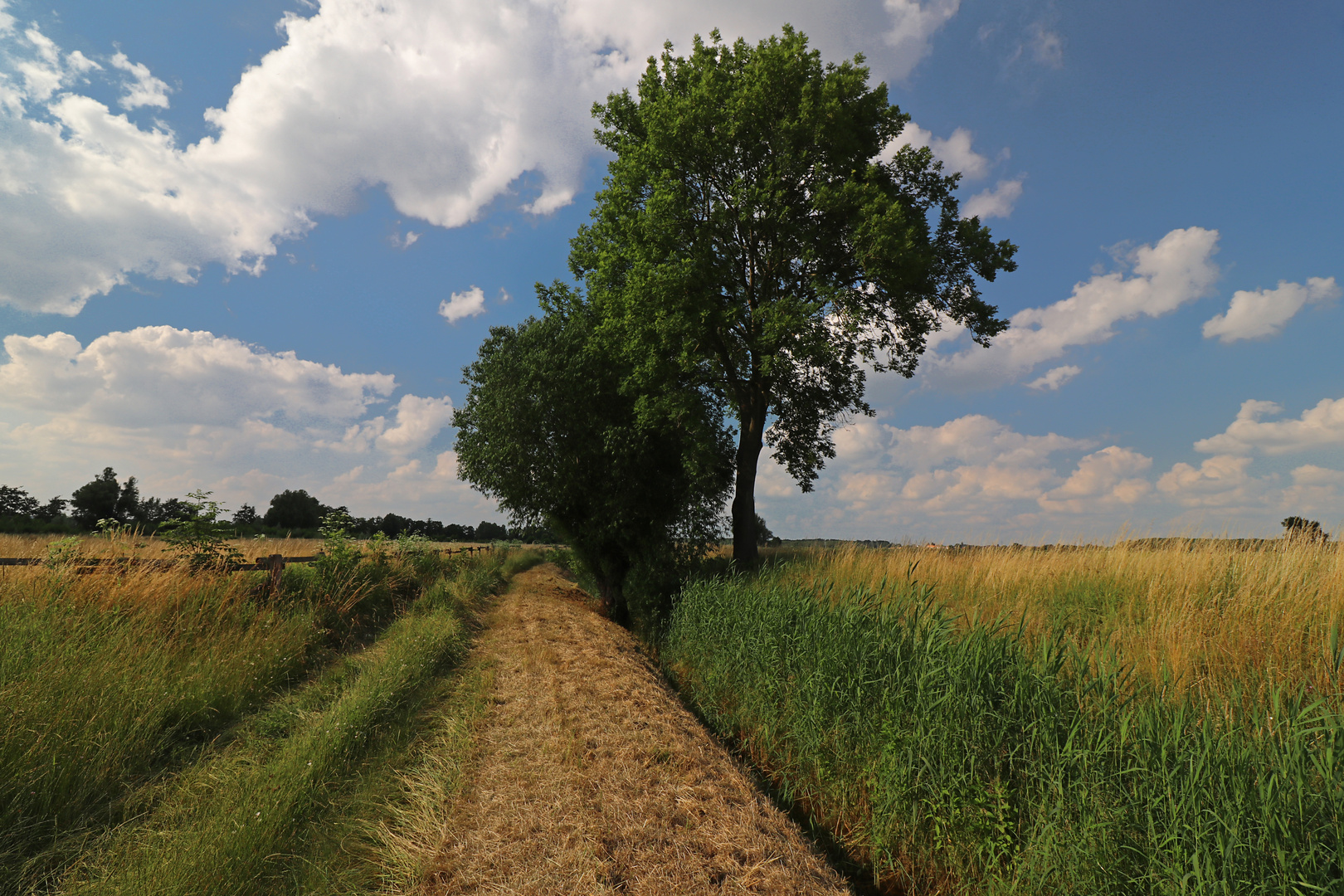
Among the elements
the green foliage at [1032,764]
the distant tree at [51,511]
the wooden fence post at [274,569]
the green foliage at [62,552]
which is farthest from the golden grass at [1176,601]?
the distant tree at [51,511]

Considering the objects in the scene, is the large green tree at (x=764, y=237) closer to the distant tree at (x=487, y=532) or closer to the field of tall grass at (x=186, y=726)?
the field of tall grass at (x=186, y=726)

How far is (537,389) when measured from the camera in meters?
14.8

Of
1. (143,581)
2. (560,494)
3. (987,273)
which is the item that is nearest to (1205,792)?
(143,581)

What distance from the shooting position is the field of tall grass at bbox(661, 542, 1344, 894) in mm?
2756

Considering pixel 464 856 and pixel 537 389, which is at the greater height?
pixel 537 389

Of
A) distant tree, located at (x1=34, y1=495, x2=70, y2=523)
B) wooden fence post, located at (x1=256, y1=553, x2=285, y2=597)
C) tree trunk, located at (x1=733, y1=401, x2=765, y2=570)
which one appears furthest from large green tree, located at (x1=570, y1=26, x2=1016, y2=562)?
distant tree, located at (x1=34, y1=495, x2=70, y2=523)

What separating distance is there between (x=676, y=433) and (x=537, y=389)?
12.6 ft

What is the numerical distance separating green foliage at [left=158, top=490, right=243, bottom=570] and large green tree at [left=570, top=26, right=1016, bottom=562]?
350 inches

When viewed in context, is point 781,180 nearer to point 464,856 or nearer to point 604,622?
point 604,622

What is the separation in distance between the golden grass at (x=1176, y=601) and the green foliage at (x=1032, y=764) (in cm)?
39

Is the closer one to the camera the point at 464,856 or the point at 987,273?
the point at 464,856

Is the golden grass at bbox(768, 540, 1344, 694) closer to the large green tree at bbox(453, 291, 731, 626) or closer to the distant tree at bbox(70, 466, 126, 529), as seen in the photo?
the large green tree at bbox(453, 291, 731, 626)

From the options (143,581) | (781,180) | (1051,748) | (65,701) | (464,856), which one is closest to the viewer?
(1051,748)

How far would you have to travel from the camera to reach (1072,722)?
371 centimetres
